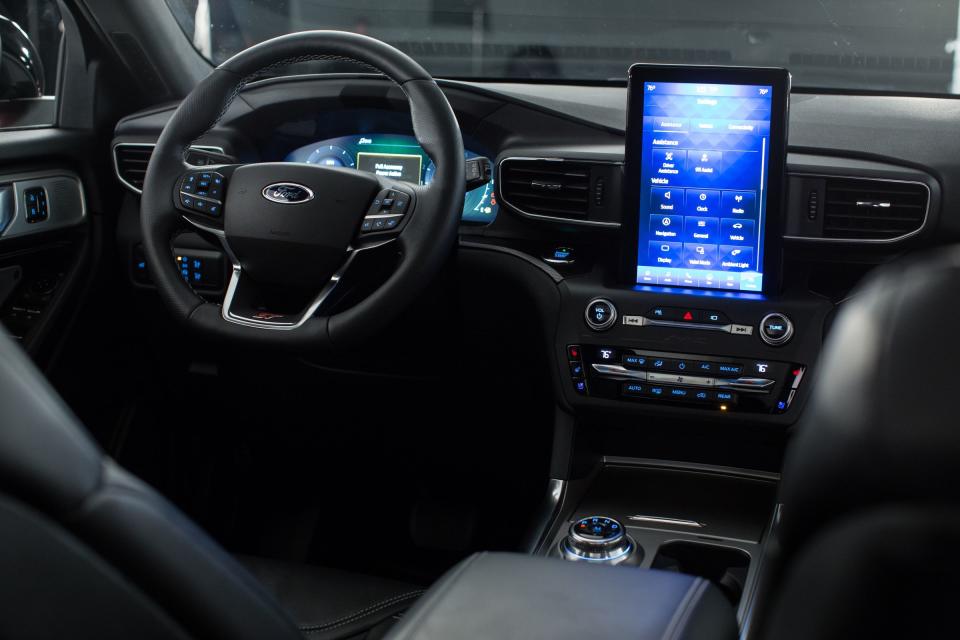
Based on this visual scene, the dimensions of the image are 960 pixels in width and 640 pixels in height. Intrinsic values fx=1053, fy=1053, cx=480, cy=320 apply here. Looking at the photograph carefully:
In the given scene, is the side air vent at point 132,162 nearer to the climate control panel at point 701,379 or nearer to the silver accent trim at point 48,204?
the silver accent trim at point 48,204

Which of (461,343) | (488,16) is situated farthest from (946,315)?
(488,16)

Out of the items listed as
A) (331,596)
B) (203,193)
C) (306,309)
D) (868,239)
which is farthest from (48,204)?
(868,239)

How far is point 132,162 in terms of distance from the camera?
2.33 meters

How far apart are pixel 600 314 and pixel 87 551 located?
154cm

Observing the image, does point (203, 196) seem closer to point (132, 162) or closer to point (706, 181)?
point (132, 162)

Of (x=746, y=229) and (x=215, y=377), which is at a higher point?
(x=746, y=229)

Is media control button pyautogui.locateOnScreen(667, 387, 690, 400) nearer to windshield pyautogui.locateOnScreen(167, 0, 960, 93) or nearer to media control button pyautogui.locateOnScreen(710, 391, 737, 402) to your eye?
media control button pyautogui.locateOnScreen(710, 391, 737, 402)

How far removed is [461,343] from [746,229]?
65 cm

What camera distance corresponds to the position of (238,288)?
1837mm

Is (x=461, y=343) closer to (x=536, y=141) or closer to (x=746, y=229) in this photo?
(x=536, y=141)

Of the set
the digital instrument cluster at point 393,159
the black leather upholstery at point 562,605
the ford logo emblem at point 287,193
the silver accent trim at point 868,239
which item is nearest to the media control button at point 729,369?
the silver accent trim at point 868,239

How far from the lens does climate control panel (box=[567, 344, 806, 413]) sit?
1.94m

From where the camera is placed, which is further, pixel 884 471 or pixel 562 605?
pixel 562 605

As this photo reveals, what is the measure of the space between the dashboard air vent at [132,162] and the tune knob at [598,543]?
1.22 meters
